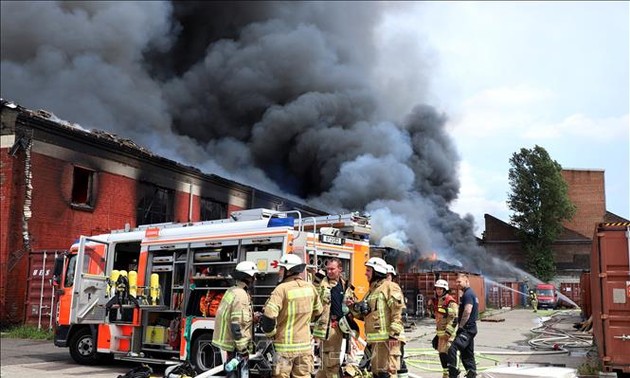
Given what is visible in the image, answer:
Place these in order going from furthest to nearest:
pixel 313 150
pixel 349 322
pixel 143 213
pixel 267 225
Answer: pixel 313 150 → pixel 143 213 → pixel 267 225 → pixel 349 322

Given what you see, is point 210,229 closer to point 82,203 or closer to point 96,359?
point 96,359

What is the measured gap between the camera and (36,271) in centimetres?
1576

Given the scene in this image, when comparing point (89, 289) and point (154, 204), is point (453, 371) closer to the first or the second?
point (89, 289)

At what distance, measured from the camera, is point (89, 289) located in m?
9.99

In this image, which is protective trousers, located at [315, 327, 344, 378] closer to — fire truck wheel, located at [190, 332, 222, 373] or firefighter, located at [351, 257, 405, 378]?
firefighter, located at [351, 257, 405, 378]

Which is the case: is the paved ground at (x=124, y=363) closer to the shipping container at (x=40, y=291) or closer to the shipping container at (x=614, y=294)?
the shipping container at (x=40, y=291)

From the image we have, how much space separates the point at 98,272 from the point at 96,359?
1492mm

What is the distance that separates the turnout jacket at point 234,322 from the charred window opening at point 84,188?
47.7 ft

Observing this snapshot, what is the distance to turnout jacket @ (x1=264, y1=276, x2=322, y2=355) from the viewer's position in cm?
493

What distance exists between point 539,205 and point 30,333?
137 feet

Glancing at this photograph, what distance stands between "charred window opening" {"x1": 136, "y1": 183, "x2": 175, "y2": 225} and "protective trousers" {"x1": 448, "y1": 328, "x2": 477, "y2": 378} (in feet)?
49.7

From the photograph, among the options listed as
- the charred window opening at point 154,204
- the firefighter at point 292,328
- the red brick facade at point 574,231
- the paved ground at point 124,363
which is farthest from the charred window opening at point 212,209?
the red brick facade at point 574,231

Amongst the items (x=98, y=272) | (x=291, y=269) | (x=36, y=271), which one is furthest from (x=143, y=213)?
(x=291, y=269)

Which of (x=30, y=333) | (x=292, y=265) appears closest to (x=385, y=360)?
(x=292, y=265)
